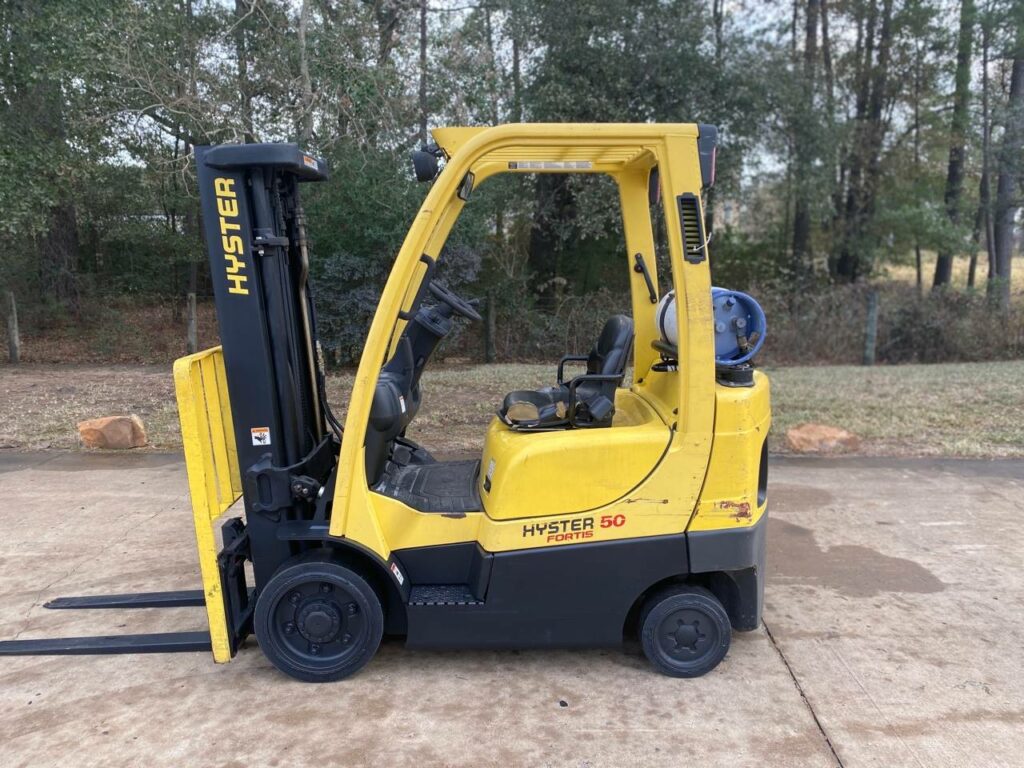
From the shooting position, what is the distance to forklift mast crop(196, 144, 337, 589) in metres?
2.92

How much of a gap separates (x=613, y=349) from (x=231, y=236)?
1738 mm

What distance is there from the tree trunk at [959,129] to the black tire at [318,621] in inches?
651

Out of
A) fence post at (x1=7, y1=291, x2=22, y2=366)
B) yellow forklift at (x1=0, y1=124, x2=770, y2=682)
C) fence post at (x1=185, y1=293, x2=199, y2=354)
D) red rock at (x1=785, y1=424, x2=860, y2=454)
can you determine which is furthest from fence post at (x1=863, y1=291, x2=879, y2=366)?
fence post at (x1=7, y1=291, x2=22, y2=366)

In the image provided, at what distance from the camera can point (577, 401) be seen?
3186 mm

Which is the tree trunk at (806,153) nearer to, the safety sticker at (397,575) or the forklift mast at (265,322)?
the forklift mast at (265,322)

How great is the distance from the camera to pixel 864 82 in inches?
685

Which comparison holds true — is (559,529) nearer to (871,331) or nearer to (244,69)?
(244,69)

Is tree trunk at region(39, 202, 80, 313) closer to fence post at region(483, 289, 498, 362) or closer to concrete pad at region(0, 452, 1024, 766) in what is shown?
fence post at region(483, 289, 498, 362)

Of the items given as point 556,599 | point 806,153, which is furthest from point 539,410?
point 806,153

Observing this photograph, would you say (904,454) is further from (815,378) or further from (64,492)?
(64,492)

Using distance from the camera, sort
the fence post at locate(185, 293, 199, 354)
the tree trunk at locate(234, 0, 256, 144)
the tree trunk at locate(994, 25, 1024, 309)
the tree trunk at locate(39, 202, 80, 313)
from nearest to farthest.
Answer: the tree trunk at locate(234, 0, 256, 144), the fence post at locate(185, 293, 199, 354), the tree trunk at locate(39, 202, 80, 313), the tree trunk at locate(994, 25, 1024, 309)

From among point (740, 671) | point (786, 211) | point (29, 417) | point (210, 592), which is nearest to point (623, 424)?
point (740, 671)

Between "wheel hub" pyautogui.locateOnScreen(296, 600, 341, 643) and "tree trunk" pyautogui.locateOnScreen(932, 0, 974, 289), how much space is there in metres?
16.6

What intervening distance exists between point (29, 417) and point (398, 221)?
5.92m
